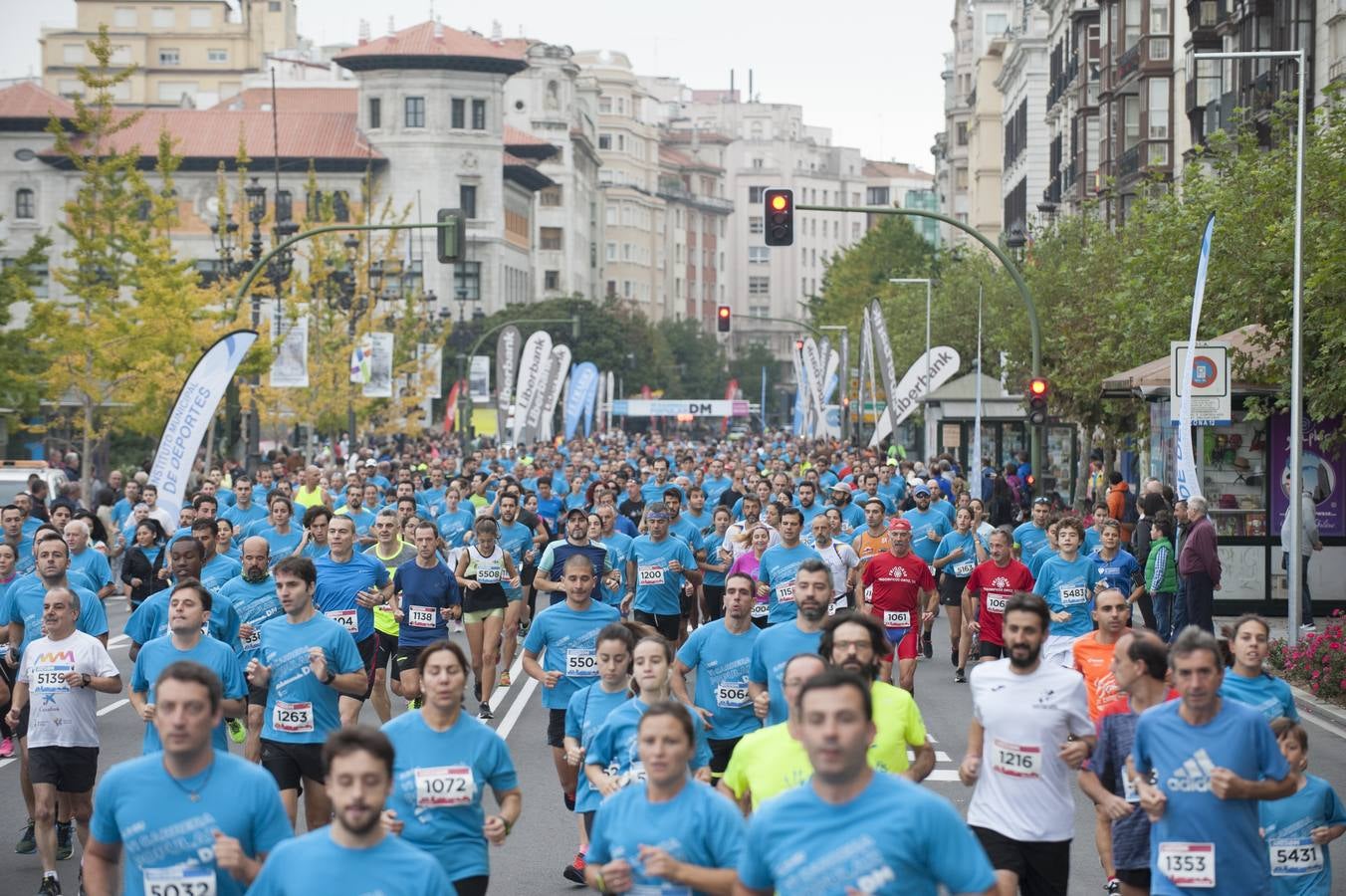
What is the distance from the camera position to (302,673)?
10.5 meters

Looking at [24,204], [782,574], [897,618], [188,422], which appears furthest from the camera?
[24,204]

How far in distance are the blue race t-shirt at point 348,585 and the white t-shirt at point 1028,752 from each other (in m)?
6.27

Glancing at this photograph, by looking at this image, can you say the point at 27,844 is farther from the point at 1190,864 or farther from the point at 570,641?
the point at 1190,864

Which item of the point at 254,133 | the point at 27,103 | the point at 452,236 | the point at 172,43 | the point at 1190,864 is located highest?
the point at 172,43

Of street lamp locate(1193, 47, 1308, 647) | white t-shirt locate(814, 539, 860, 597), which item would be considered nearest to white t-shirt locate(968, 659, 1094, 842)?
white t-shirt locate(814, 539, 860, 597)

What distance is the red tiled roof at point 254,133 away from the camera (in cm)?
10981

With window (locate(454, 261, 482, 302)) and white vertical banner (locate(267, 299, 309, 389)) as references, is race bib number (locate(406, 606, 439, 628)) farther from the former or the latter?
window (locate(454, 261, 482, 302))

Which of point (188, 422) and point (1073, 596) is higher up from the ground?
point (188, 422)

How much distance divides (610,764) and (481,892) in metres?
0.94

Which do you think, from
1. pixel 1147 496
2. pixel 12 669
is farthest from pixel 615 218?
pixel 12 669

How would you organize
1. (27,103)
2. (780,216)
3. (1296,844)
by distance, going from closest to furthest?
(1296,844)
(780,216)
(27,103)

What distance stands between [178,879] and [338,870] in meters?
1.12

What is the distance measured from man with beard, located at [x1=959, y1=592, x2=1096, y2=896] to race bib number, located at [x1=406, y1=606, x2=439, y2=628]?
22.8 ft

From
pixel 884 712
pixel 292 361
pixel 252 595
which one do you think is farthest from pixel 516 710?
pixel 292 361
